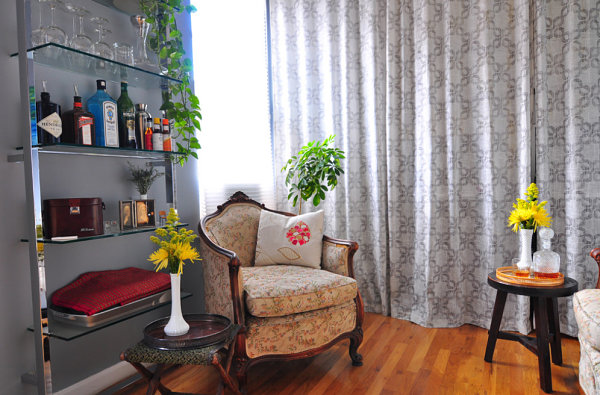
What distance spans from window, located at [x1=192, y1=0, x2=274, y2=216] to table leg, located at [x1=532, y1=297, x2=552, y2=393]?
6.97 feet

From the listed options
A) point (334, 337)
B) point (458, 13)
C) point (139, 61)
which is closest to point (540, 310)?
point (334, 337)

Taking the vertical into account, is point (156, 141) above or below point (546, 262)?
above

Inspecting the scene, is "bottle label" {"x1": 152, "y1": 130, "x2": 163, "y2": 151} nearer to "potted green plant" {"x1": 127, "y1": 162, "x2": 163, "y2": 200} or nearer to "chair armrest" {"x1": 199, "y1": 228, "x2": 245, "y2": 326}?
"potted green plant" {"x1": 127, "y1": 162, "x2": 163, "y2": 200}

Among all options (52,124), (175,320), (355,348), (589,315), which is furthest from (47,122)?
(589,315)

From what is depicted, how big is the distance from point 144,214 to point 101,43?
33.2 inches

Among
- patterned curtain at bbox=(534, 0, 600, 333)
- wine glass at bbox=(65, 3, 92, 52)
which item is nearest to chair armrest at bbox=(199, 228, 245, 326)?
wine glass at bbox=(65, 3, 92, 52)

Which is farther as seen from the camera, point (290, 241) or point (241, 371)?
point (290, 241)

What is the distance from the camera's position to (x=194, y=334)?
1798 millimetres

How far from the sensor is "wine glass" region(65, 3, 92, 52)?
180 cm

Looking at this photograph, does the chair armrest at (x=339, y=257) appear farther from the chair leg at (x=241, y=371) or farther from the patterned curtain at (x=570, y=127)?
the patterned curtain at (x=570, y=127)

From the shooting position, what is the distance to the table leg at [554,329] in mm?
2240

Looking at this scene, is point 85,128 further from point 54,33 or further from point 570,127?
point 570,127

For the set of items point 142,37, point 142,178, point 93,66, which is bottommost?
point 142,178

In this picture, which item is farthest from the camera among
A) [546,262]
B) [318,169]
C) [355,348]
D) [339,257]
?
[318,169]
